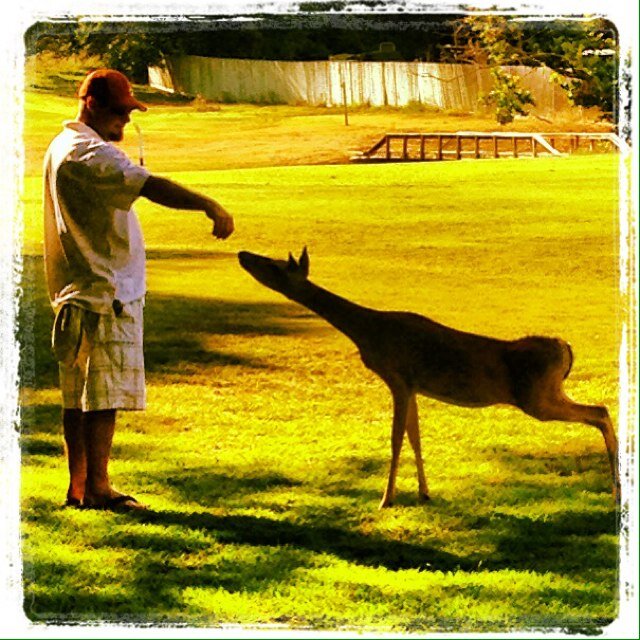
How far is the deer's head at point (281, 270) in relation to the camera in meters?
5.48

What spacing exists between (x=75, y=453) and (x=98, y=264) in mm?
697

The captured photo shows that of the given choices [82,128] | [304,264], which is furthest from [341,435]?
[82,128]

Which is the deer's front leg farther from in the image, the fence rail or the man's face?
the man's face

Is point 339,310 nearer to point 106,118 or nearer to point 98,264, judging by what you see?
point 98,264

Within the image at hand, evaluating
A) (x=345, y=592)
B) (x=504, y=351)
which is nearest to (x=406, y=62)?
(x=504, y=351)

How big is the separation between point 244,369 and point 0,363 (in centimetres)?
88

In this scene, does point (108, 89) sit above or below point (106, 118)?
above

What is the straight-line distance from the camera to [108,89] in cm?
539

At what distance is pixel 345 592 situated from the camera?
532 cm

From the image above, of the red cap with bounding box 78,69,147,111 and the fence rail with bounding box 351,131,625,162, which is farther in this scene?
the fence rail with bounding box 351,131,625,162

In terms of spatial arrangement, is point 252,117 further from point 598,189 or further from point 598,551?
point 598,551

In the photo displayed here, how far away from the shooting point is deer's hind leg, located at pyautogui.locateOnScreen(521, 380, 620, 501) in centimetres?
540

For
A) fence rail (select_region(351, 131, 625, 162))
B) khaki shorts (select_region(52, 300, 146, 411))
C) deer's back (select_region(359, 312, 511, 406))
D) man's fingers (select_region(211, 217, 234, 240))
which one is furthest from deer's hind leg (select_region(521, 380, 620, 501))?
khaki shorts (select_region(52, 300, 146, 411))

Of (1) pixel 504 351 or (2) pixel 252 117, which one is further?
(2) pixel 252 117
